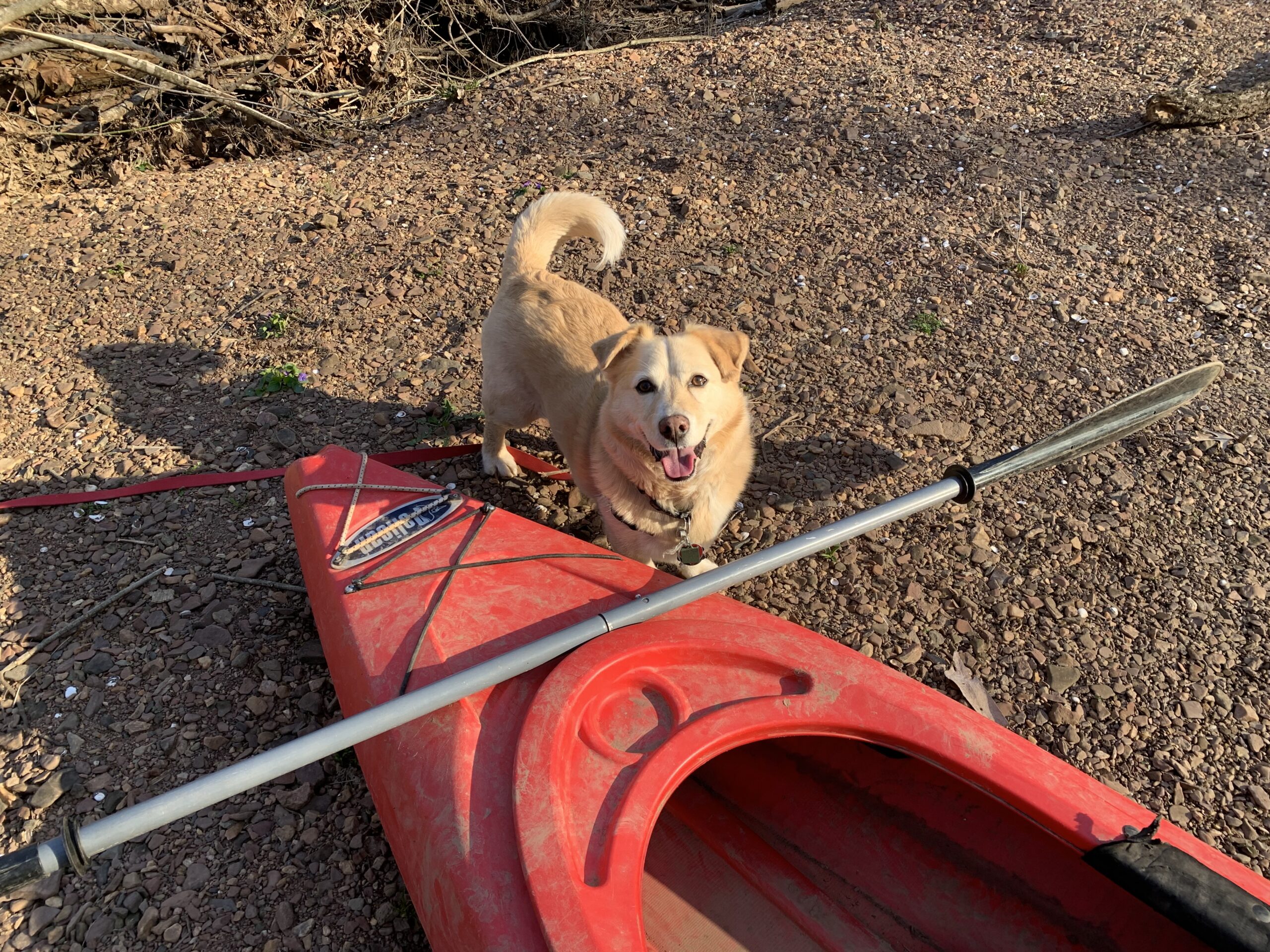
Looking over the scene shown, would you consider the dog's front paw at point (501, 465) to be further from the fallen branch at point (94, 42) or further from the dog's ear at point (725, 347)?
the fallen branch at point (94, 42)

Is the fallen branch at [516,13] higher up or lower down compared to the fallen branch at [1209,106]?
higher up

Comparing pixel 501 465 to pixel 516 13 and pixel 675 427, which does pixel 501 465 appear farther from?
pixel 516 13

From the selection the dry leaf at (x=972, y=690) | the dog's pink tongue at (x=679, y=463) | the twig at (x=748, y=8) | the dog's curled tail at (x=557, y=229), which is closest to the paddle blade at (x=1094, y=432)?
the dry leaf at (x=972, y=690)

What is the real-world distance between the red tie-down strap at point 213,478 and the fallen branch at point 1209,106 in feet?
17.6

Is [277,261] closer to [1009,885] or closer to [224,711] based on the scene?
[224,711]

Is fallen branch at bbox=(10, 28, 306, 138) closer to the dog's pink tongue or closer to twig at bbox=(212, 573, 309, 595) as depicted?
twig at bbox=(212, 573, 309, 595)

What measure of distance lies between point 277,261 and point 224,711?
11.3 feet

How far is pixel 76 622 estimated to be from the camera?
9.73ft

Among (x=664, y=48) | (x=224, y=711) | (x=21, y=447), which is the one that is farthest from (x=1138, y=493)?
(x=664, y=48)

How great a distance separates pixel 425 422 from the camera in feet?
13.5

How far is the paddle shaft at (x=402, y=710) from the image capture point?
160 cm

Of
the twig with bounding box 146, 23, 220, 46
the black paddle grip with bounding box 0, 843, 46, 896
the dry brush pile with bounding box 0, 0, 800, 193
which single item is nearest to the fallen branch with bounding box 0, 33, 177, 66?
the dry brush pile with bounding box 0, 0, 800, 193

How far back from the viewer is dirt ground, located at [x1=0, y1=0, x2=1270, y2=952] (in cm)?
259

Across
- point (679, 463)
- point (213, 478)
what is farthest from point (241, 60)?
point (679, 463)
